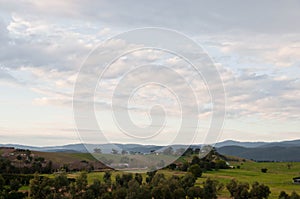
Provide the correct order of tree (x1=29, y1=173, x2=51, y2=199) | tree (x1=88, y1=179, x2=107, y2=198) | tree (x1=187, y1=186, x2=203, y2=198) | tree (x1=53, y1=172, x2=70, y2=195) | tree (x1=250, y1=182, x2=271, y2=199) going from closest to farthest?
tree (x1=187, y1=186, x2=203, y2=198) < tree (x1=250, y1=182, x2=271, y2=199) < tree (x1=88, y1=179, x2=107, y2=198) < tree (x1=29, y1=173, x2=51, y2=199) < tree (x1=53, y1=172, x2=70, y2=195)

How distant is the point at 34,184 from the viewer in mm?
87750

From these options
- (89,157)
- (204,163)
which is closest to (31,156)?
(89,157)

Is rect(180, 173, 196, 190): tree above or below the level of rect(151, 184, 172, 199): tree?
above

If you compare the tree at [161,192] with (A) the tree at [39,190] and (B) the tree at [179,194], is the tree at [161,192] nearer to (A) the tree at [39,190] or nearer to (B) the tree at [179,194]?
(B) the tree at [179,194]

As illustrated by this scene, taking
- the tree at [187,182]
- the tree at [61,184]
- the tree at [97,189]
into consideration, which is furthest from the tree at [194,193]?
the tree at [61,184]

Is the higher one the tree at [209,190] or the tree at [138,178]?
the tree at [138,178]

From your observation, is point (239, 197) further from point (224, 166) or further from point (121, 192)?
point (224, 166)

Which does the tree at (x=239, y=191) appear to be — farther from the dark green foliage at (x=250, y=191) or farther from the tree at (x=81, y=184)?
the tree at (x=81, y=184)

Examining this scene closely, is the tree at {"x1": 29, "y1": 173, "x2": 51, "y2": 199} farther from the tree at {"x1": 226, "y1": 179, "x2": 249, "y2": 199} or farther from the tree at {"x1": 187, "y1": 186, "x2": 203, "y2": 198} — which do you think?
the tree at {"x1": 226, "y1": 179, "x2": 249, "y2": 199}

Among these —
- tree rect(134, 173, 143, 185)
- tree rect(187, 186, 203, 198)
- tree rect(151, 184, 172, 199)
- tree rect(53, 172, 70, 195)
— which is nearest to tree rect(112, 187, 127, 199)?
tree rect(151, 184, 172, 199)

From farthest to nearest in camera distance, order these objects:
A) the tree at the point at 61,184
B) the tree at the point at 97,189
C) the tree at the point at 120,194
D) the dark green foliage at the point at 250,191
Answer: the tree at the point at 61,184
the tree at the point at 97,189
the dark green foliage at the point at 250,191
the tree at the point at 120,194

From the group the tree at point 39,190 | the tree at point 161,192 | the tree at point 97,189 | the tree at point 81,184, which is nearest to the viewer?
the tree at point 161,192

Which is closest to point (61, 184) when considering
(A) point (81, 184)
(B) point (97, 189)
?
(A) point (81, 184)

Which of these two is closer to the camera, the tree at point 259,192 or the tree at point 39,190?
the tree at point 259,192
